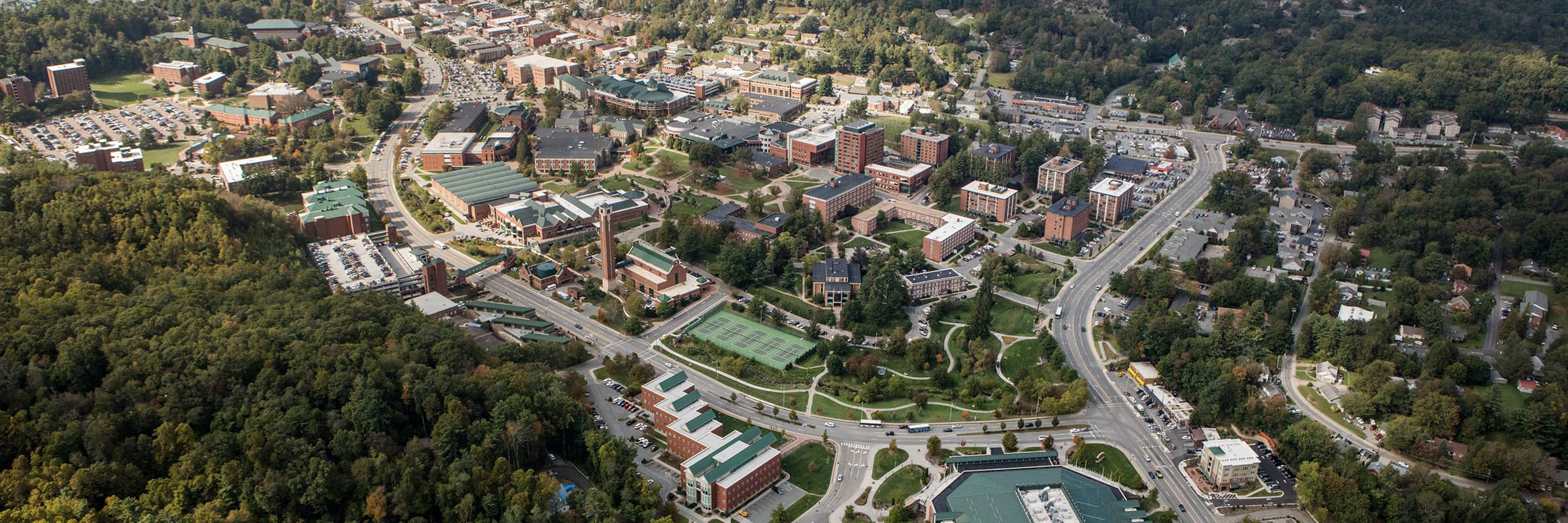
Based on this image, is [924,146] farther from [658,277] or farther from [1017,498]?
[1017,498]

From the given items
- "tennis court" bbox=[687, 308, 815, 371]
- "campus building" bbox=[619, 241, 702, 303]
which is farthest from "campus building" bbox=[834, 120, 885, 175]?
"tennis court" bbox=[687, 308, 815, 371]

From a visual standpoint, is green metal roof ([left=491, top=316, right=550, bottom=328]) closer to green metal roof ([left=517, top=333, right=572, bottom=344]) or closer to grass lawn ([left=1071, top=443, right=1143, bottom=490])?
green metal roof ([left=517, top=333, right=572, bottom=344])

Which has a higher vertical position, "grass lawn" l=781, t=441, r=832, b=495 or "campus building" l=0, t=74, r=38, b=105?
"campus building" l=0, t=74, r=38, b=105

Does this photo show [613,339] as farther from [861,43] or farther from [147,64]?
[147,64]

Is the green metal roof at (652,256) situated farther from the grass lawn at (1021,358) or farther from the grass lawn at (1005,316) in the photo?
the grass lawn at (1021,358)

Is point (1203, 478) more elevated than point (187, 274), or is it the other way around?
point (187, 274)

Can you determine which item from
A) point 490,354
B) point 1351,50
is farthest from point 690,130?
point 1351,50

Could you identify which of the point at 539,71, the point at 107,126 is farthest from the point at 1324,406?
→ the point at 107,126

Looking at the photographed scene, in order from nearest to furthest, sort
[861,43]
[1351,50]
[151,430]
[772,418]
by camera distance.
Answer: [151,430]
[772,418]
[1351,50]
[861,43]
